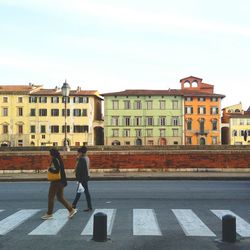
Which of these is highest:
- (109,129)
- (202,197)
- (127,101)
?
(127,101)

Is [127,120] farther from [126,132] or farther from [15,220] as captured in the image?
[15,220]

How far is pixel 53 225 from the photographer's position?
8961 mm

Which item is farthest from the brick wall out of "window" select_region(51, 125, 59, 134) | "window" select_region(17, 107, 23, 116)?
"window" select_region(17, 107, 23, 116)

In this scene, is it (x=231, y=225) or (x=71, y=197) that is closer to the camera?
(x=231, y=225)

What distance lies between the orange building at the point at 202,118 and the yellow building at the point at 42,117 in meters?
19.7

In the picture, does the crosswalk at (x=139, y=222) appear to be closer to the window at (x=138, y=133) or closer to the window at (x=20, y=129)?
the window at (x=20, y=129)

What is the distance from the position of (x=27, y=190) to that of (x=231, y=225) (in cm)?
1085

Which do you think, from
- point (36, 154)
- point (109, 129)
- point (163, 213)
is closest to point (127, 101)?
point (109, 129)

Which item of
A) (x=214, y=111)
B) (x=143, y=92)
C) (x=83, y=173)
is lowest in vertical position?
(x=83, y=173)

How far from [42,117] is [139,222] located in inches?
2904

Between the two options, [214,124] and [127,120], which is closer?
[127,120]

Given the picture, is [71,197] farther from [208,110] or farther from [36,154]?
[208,110]

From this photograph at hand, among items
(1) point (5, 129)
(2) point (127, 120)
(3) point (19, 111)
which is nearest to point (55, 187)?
(3) point (19, 111)

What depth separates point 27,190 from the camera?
1642 centimetres
